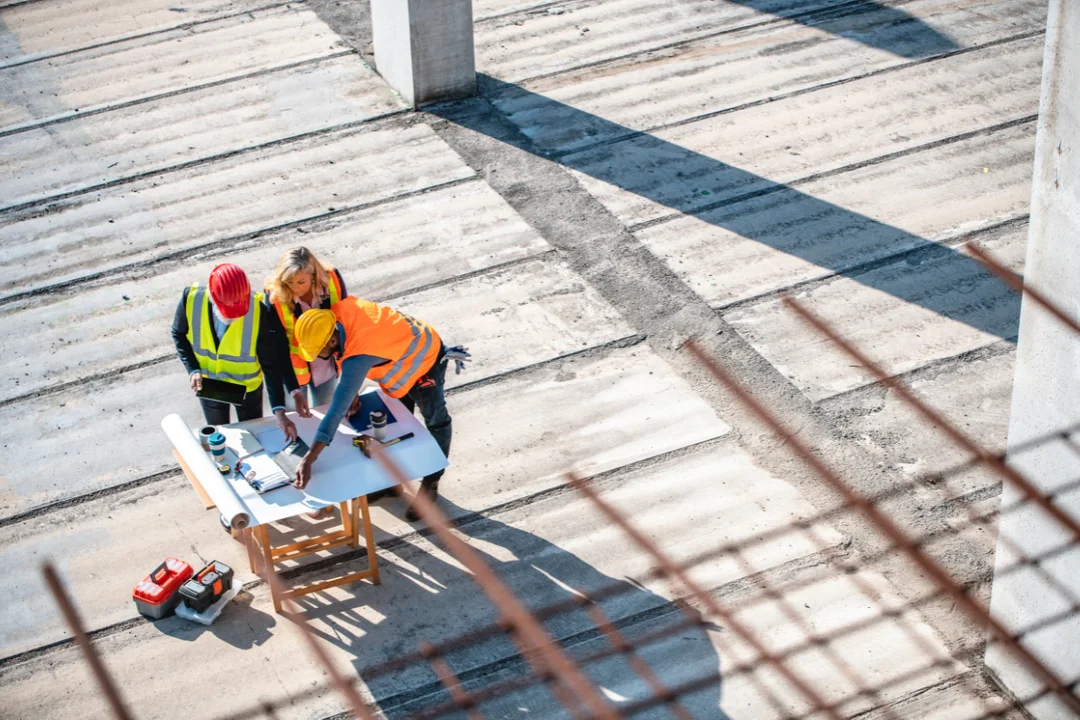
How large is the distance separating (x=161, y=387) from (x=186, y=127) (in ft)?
11.4

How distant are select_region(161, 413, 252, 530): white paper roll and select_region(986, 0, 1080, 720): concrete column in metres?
3.58

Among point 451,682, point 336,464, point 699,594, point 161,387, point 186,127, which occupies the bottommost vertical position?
point 451,682

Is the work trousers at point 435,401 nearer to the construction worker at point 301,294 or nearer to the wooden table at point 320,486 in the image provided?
the wooden table at point 320,486

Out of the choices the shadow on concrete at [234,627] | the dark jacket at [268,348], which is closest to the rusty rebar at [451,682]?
the shadow on concrete at [234,627]

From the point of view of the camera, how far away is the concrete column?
15.8ft

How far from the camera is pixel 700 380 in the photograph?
817 cm

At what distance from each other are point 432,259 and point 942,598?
4.43 metres

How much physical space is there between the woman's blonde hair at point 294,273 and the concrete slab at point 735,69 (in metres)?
4.39

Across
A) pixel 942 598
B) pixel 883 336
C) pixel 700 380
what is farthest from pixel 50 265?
pixel 942 598

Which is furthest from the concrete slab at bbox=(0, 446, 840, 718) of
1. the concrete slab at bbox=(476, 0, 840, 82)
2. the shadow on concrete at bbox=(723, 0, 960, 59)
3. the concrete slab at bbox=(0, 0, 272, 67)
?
the concrete slab at bbox=(0, 0, 272, 67)

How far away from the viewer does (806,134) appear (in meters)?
10.5

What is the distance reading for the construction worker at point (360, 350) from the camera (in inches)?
241

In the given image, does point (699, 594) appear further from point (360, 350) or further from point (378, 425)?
point (360, 350)

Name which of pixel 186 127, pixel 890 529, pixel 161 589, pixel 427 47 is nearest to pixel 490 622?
pixel 161 589
